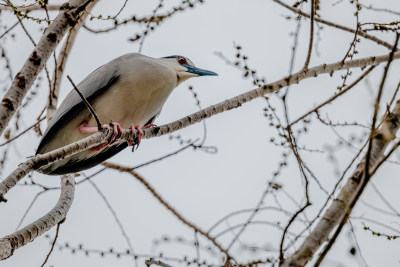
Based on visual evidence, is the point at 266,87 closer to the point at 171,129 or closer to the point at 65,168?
the point at 171,129

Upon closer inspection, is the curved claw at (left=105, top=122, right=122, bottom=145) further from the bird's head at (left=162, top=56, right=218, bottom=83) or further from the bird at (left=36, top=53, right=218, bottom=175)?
the bird's head at (left=162, top=56, right=218, bottom=83)

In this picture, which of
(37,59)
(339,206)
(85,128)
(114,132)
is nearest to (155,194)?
(85,128)

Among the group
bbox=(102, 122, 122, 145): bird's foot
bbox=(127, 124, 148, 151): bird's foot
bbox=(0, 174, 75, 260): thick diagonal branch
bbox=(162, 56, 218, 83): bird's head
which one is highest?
bbox=(162, 56, 218, 83): bird's head

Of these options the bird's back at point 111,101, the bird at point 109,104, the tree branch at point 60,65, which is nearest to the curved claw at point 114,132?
the bird at point 109,104

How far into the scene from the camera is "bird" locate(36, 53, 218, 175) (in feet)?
14.2

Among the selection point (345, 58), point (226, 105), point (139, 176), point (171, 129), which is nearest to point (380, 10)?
point (345, 58)

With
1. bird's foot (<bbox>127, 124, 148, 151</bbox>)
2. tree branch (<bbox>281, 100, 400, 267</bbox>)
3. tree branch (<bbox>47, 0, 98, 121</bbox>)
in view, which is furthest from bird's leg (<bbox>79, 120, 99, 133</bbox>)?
tree branch (<bbox>281, 100, 400, 267</bbox>)

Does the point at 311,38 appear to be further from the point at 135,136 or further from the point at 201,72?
the point at 201,72

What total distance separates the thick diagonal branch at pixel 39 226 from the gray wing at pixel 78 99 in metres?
0.47

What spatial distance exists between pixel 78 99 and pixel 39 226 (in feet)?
4.60

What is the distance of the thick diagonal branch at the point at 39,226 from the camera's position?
9.16 ft

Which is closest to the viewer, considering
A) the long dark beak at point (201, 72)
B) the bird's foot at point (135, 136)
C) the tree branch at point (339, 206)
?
the tree branch at point (339, 206)

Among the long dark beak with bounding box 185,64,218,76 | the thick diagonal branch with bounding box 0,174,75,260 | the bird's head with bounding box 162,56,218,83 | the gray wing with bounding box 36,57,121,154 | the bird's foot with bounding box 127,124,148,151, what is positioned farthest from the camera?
the long dark beak with bounding box 185,64,218,76

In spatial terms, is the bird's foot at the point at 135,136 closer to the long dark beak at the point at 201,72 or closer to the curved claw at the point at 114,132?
the curved claw at the point at 114,132
